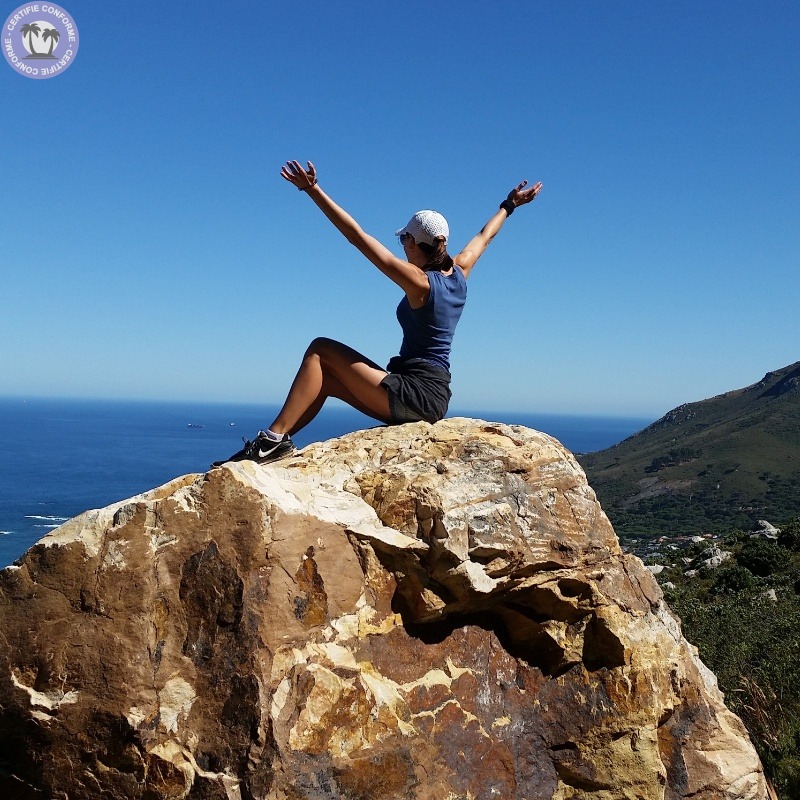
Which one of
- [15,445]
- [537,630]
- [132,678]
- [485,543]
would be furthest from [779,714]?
[15,445]

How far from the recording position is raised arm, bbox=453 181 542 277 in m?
6.92

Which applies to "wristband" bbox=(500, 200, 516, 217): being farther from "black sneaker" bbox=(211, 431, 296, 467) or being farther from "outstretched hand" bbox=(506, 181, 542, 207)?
"black sneaker" bbox=(211, 431, 296, 467)

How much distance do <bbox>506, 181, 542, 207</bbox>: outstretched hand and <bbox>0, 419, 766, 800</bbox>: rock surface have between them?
2611 mm

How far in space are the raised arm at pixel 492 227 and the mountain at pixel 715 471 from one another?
168 feet

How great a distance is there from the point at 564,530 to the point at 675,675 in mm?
1477

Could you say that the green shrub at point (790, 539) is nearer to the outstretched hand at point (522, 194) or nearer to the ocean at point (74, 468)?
the ocean at point (74, 468)

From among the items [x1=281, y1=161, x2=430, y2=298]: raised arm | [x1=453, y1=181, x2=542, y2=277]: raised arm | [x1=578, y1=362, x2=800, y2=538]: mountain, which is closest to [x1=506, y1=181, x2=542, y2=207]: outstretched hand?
[x1=453, y1=181, x2=542, y2=277]: raised arm

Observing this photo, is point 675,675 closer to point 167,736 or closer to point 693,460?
point 167,736

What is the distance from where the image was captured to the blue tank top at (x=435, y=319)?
6219 mm

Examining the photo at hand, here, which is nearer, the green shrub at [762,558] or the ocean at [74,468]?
the green shrub at [762,558]

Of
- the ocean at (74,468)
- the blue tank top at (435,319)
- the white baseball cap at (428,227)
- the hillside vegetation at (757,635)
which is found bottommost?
the ocean at (74,468)

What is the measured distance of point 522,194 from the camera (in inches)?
297

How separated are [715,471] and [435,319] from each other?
250ft

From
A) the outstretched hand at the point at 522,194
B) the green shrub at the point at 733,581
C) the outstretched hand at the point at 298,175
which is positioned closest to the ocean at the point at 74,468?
the green shrub at the point at 733,581
